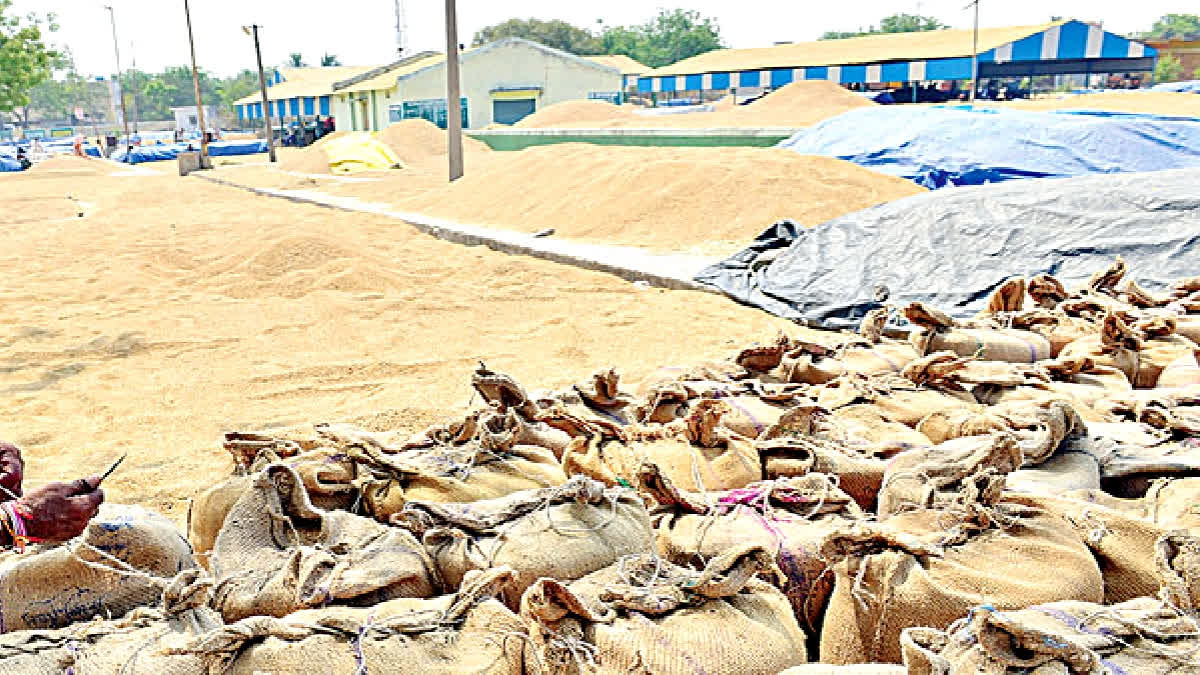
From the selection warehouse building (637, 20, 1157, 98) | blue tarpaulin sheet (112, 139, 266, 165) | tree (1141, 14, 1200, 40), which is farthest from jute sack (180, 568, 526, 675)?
tree (1141, 14, 1200, 40)

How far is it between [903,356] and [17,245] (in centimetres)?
1278

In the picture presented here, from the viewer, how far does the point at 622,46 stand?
256 ft

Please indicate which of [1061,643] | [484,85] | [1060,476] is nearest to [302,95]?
[484,85]

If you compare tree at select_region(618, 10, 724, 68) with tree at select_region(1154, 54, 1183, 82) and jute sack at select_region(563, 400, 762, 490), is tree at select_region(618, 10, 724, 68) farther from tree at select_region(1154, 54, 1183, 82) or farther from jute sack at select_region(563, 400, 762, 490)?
jute sack at select_region(563, 400, 762, 490)

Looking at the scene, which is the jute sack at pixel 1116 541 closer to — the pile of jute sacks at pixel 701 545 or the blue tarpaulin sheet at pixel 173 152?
the pile of jute sacks at pixel 701 545

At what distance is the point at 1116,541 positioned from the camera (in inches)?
85.0

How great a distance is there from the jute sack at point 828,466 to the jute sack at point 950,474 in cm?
16

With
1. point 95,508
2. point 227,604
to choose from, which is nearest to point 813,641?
point 227,604

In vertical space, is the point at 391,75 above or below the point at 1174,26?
below

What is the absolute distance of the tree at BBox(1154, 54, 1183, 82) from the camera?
51.4m

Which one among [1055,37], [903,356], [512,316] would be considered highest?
[1055,37]

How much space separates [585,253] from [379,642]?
28.8 feet

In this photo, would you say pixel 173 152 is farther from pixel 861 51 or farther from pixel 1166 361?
pixel 1166 361

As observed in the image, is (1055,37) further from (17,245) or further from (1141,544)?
(1141,544)
